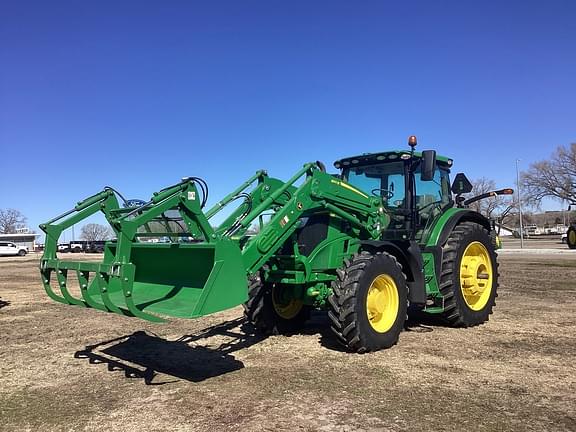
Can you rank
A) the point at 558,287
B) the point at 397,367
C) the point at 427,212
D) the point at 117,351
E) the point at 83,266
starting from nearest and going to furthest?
the point at 83,266 → the point at 397,367 → the point at 117,351 → the point at 427,212 → the point at 558,287

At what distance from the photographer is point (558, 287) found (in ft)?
43.4

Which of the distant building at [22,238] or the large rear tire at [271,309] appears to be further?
the distant building at [22,238]

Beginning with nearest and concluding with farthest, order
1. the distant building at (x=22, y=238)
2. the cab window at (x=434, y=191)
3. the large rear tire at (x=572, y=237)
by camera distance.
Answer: the cab window at (x=434, y=191) → the large rear tire at (x=572, y=237) → the distant building at (x=22, y=238)

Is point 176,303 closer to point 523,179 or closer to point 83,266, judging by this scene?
point 83,266

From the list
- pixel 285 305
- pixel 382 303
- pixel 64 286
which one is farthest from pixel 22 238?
pixel 382 303

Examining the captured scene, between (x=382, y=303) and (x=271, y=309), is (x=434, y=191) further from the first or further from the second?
(x=271, y=309)

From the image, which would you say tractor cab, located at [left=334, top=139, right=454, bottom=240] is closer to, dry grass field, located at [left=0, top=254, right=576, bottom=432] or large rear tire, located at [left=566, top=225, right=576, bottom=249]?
dry grass field, located at [left=0, top=254, right=576, bottom=432]

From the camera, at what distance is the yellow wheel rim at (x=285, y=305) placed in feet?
26.3

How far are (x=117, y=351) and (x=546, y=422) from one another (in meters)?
5.44

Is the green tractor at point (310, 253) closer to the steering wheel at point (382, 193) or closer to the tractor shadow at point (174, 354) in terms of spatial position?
the steering wheel at point (382, 193)

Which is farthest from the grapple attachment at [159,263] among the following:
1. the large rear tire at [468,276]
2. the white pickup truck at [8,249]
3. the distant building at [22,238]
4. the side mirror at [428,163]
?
the distant building at [22,238]

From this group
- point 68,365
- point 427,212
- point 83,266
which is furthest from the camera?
point 427,212

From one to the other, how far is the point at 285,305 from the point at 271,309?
0.33 m

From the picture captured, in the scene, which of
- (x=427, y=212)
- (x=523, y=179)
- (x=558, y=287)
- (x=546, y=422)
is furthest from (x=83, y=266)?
(x=523, y=179)
